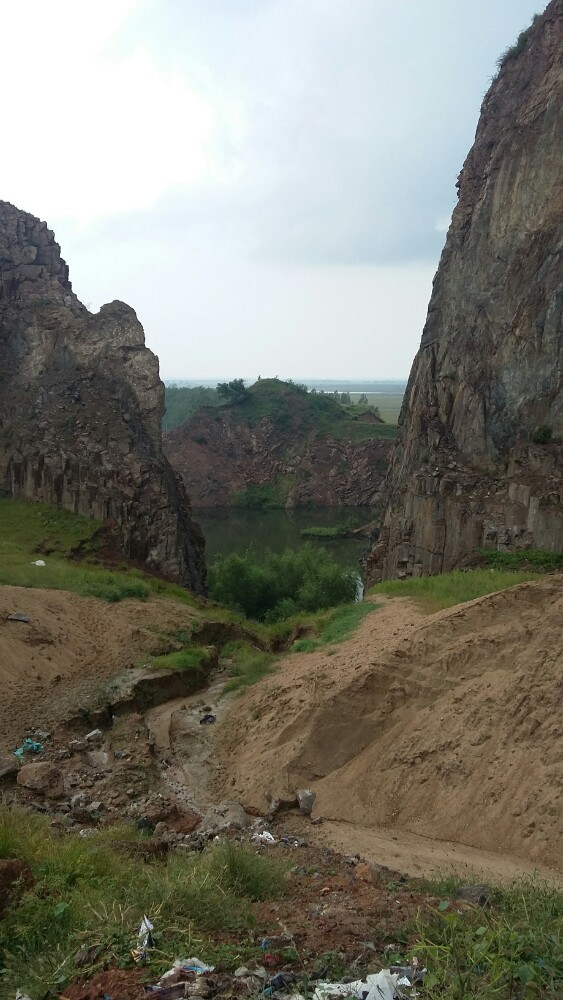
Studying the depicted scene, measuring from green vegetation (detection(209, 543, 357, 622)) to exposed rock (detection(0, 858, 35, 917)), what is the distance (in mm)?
23690

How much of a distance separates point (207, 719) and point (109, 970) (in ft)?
28.3

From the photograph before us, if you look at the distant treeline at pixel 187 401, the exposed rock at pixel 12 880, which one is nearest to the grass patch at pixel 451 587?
the exposed rock at pixel 12 880

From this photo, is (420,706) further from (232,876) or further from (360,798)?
(232,876)

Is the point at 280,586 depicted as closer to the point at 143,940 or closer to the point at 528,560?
the point at 528,560

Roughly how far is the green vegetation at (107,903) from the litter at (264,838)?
1.59 meters

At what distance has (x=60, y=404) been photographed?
29625 mm

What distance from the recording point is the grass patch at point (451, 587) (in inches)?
634

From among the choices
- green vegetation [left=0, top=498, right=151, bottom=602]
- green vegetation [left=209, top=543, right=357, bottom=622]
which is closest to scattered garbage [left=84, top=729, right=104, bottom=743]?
green vegetation [left=0, top=498, right=151, bottom=602]

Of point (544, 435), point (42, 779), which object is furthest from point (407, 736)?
point (544, 435)

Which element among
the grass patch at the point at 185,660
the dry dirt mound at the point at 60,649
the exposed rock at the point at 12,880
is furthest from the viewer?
the grass patch at the point at 185,660

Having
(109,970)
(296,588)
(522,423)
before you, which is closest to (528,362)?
(522,423)

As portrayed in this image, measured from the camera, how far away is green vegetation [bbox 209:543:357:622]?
29.3 meters

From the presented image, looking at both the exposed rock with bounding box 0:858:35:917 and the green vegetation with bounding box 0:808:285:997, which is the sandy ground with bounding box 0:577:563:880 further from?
the exposed rock with bounding box 0:858:35:917

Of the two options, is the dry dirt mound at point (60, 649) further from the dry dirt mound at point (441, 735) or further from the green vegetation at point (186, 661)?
the dry dirt mound at point (441, 735)
